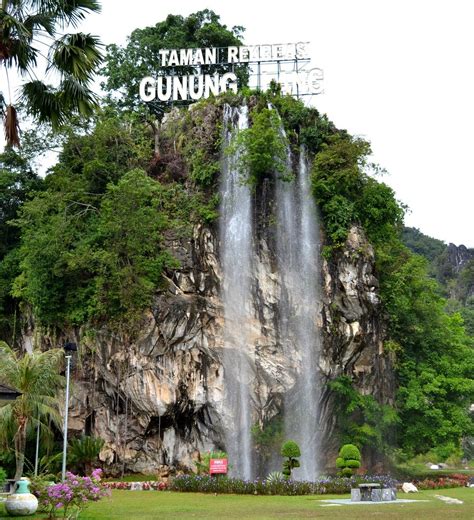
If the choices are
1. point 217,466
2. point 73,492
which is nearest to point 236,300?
point 217,466

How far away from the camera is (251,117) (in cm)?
3731

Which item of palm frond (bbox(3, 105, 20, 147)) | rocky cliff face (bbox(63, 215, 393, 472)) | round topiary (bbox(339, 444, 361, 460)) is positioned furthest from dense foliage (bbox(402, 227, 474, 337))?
palm frond (bbox(3, 105, 20, 147))

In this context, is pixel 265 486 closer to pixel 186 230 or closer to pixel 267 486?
pixel 267 486

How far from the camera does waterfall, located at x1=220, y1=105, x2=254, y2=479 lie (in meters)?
32.9

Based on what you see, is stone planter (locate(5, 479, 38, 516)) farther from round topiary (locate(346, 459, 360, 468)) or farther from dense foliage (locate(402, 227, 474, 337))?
dense foliage (locate(402, 227, 474, 337))

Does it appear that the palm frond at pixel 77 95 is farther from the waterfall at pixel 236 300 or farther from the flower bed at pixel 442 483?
the flower bed at pixel 442 483

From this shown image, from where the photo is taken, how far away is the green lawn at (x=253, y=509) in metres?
17.2

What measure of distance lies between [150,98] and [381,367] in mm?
19435

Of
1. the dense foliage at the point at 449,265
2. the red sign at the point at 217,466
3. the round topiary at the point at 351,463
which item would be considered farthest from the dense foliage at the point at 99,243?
the dense foliage at the point at 449,265

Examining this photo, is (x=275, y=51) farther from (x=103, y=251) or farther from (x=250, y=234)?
(x=103, y=251)

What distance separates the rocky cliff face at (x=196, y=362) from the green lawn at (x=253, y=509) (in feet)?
27.1

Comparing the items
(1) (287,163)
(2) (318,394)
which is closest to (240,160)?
(1) (287,163)

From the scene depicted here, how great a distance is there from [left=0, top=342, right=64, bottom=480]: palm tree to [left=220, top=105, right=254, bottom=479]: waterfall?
774 cm

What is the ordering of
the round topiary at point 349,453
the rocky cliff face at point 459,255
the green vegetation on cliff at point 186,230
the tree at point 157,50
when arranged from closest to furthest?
the round topiary at point 349,453 → the green vegetation on cliff at point 186,230 → the tree at point 157,50 → the rocky cliff face at point 459,255
